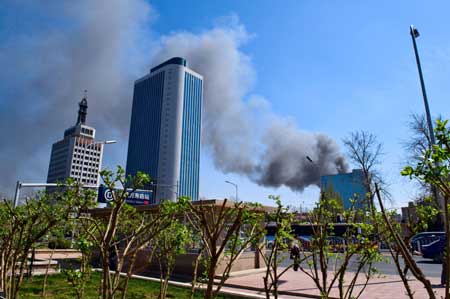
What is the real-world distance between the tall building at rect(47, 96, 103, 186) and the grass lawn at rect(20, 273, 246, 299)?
10719 centimetres

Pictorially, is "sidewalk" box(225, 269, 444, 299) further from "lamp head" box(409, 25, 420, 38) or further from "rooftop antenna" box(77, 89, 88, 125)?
"rooftop antenna" box(77, 89, 88, 125)

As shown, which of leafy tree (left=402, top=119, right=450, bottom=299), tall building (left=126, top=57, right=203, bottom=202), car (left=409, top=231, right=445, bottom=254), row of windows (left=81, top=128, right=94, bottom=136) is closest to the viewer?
leafy tree (left=402, top=119, right=450, bottom=299)

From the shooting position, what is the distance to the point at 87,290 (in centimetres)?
981

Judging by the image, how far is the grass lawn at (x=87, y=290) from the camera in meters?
9.11

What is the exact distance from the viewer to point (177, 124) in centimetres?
10731

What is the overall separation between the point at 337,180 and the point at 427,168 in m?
100

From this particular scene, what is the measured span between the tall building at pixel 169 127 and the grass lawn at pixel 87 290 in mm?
90146

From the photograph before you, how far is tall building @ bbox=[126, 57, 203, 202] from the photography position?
10606 cm

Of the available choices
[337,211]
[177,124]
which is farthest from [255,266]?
[177,124]

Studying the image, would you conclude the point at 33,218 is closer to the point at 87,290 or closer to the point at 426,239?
the point at 87,290

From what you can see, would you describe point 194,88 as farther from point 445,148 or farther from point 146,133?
point 445,148

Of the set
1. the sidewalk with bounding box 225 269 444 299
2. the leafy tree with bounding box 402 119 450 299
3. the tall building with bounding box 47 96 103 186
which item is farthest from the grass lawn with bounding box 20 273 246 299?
the tall building with bounding box 47 96 103 186

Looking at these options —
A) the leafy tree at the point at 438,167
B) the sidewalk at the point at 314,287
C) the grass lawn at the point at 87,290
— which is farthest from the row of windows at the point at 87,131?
the leafy tree at the point at 438,167

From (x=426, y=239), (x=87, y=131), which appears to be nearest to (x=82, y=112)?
(x=87, y=131)
